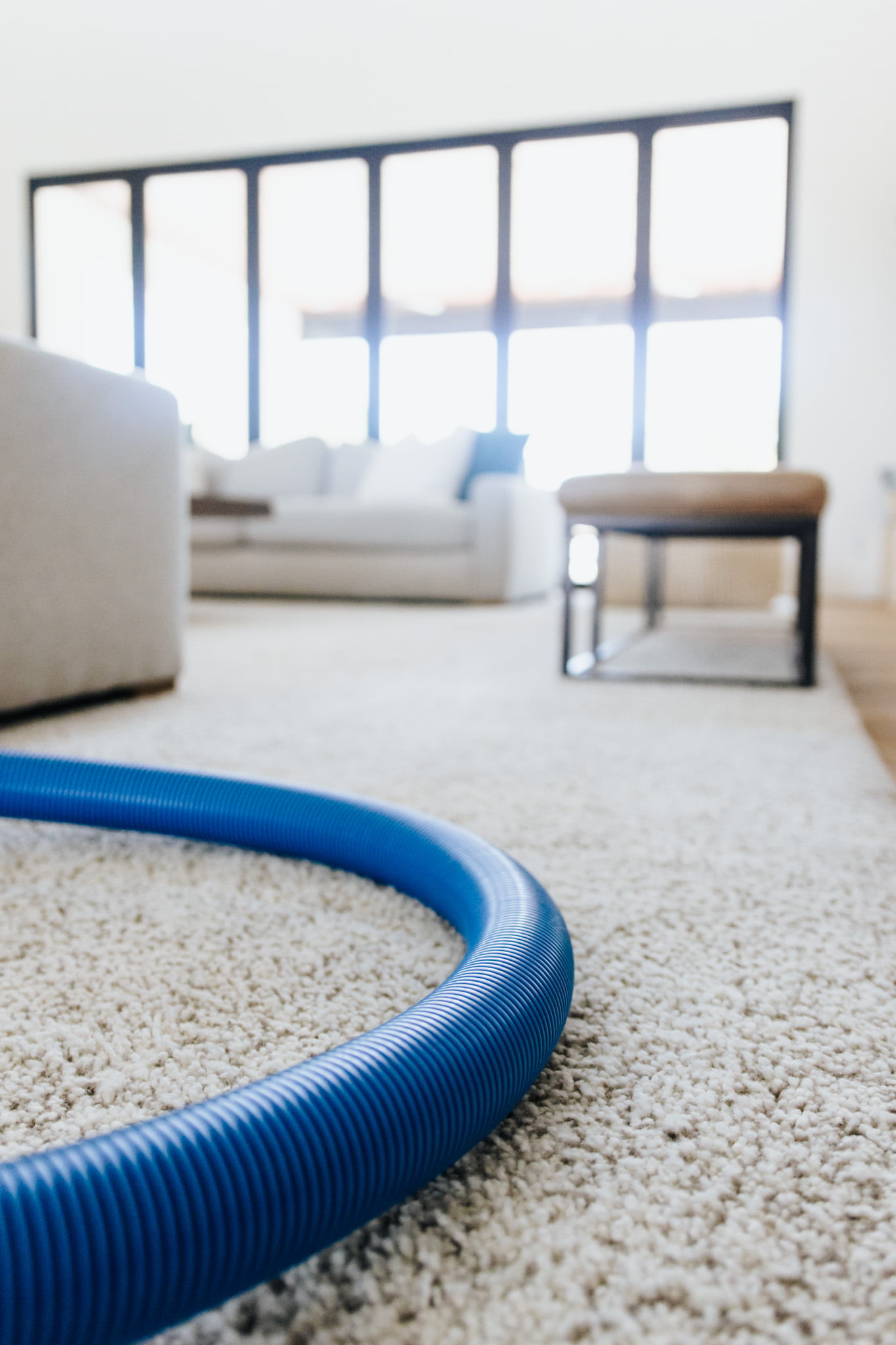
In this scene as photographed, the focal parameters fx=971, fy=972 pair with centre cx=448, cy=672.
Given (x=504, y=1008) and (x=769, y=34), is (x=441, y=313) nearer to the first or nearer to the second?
(x=769, y=34)

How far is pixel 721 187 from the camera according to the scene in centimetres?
680

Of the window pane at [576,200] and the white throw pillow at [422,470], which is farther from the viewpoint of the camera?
the window pane at [576,200]

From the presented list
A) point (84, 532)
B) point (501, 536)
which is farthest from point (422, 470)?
point (84, 532)

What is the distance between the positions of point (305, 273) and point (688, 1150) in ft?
33.7

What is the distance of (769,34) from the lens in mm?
5844

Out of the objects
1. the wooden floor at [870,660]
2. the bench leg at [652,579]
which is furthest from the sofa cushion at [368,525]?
the wooden floor at [870,660]

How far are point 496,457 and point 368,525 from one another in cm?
97

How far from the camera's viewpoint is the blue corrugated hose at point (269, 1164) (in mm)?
307

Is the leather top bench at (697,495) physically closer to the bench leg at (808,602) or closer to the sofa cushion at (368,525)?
the bench leg at (808,602)

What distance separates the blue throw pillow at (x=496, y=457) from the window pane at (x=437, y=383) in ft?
5.44

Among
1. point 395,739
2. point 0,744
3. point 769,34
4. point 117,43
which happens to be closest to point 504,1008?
point 395,739

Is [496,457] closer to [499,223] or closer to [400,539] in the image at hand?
[400,539]

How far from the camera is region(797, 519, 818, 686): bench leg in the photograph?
2096 millimetres

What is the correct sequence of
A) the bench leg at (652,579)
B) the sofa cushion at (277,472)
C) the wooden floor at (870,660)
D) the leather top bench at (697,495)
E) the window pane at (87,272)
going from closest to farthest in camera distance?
the wooden floor at (870,660) → the leather top bench at (697,495) → the bench leg at (652,579) → the sofa cushion at (277,472) → the window pane at (87,272)
